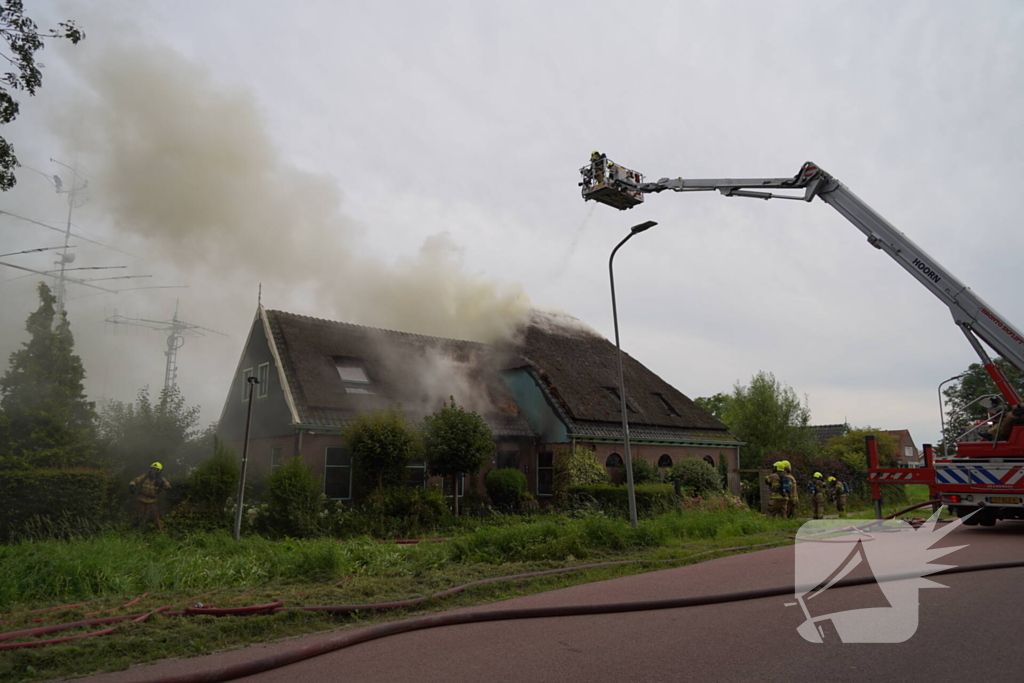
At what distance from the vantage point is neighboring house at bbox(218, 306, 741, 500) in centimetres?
1864

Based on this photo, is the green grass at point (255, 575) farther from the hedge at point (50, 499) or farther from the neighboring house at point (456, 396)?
the neighboring house at point (456, 396)

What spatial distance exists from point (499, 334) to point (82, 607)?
19864 mm

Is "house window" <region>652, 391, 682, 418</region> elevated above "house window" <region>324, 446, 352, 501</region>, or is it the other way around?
"house window" <region>652, 391, 682, 418</region>

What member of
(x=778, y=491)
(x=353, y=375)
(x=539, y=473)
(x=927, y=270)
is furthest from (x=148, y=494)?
(x=927, y=270)

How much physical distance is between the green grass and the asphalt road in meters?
0.65

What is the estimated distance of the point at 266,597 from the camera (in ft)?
26.5

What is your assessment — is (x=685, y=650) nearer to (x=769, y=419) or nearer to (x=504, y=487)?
(x=504, y=487)

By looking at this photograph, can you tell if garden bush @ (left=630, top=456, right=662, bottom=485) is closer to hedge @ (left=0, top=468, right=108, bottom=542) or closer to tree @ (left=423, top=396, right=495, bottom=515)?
tree @ (left=423, top=396, right=495, bottom=515)

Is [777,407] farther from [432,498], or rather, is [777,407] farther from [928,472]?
[432,498]

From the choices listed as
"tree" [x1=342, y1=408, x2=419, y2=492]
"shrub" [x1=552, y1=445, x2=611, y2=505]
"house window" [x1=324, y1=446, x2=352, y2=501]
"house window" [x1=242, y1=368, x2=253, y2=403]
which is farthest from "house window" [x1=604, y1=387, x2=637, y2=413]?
"house window" [x1=242, y1=368, x2=253, y2=403]

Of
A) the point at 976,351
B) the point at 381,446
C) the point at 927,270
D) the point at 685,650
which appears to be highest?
the point at 927,270

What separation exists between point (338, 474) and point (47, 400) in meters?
8.52

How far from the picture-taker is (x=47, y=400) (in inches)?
734

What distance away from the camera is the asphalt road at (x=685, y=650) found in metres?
5.06
